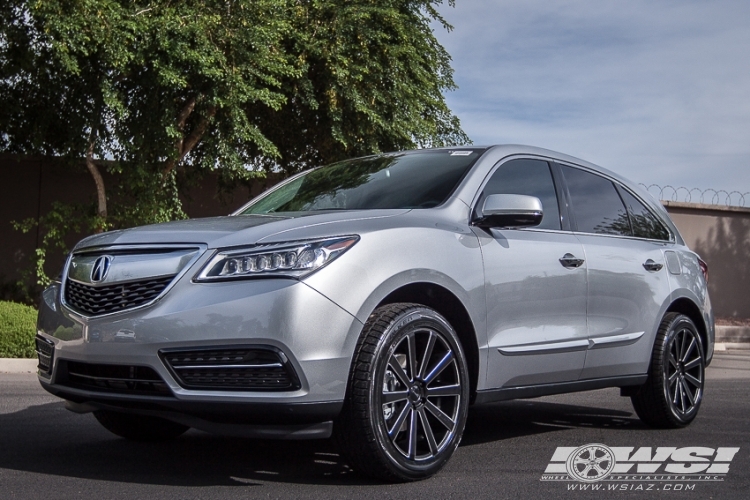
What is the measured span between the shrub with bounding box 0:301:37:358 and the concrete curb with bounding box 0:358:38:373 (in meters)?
0.34

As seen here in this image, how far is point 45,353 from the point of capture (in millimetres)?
4848

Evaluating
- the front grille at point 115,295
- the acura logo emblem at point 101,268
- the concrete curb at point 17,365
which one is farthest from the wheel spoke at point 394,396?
the concrete curb at point 17,365

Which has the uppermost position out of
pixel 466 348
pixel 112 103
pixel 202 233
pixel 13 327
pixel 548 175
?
pixel 112 103

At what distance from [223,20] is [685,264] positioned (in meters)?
8.98

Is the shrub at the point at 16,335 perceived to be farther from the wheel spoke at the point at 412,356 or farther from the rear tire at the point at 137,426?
the wheel spoke at the point at 412,356

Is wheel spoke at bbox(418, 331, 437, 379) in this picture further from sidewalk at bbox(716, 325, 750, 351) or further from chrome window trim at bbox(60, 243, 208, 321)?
sidewalk at bbox(716, 325, 750, 351)

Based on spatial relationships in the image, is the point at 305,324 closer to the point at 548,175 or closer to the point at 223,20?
the point at 548,175

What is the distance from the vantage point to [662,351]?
646 cm

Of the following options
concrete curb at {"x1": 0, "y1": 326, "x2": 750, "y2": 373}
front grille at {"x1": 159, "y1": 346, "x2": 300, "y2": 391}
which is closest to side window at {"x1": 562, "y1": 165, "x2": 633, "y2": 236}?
front grille at {"x1": 159, "y1": 346, "x2": 300, "y2": 391}

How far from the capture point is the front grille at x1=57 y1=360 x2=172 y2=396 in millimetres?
4238

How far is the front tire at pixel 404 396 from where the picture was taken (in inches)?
168

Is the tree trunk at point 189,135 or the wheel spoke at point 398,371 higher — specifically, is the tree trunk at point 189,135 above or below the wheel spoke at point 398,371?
above

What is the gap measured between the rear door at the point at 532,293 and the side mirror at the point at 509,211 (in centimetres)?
A: 8

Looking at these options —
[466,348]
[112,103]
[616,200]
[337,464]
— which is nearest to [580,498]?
[466,348]
